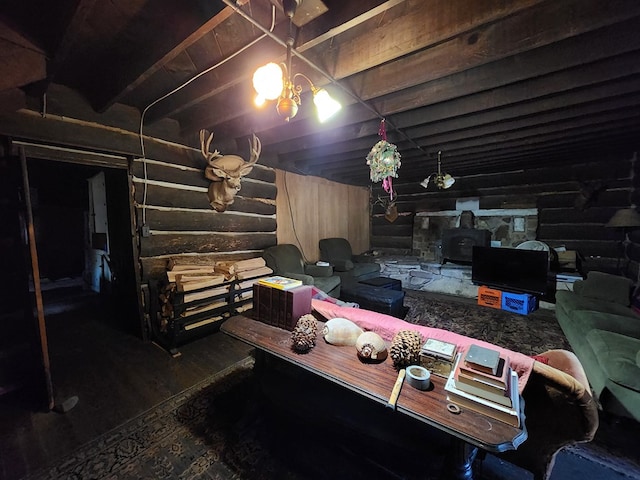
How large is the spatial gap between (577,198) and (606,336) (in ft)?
11.5

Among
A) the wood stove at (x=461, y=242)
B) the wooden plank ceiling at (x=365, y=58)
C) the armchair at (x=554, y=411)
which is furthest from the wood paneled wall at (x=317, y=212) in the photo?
the armchair at (x=554, y=411)

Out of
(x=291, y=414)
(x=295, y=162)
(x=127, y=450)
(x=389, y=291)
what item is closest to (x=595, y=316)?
(x=389, y=291)

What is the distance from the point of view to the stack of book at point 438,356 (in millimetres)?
1277

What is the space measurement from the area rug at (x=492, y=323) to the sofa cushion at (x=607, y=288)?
632mm

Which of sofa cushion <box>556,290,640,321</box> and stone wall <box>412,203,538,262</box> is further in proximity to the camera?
stone wall <box>412,203,538,262</box>

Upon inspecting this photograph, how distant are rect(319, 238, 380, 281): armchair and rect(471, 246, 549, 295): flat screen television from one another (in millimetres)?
1873

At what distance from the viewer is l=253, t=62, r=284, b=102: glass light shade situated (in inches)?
55.9

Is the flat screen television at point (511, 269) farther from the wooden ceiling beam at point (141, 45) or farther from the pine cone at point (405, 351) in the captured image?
the wooden ceiling beam at point (141, 45)

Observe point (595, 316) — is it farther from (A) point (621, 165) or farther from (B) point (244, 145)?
(B) point (244, 145)

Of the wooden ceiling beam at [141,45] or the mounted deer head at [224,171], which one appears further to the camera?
the mounted deer head at [224,171]

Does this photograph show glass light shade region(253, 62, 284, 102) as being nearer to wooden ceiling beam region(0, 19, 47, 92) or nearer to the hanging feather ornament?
the hanging feather ornament

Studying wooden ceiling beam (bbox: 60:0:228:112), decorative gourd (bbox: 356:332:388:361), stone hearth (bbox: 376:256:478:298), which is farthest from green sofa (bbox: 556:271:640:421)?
wooden ceiling beam (bbox: 60:0:228:112)

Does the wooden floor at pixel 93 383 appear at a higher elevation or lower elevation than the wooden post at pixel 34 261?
lower

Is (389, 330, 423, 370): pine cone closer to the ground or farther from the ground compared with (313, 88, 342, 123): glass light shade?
closer to the ground
